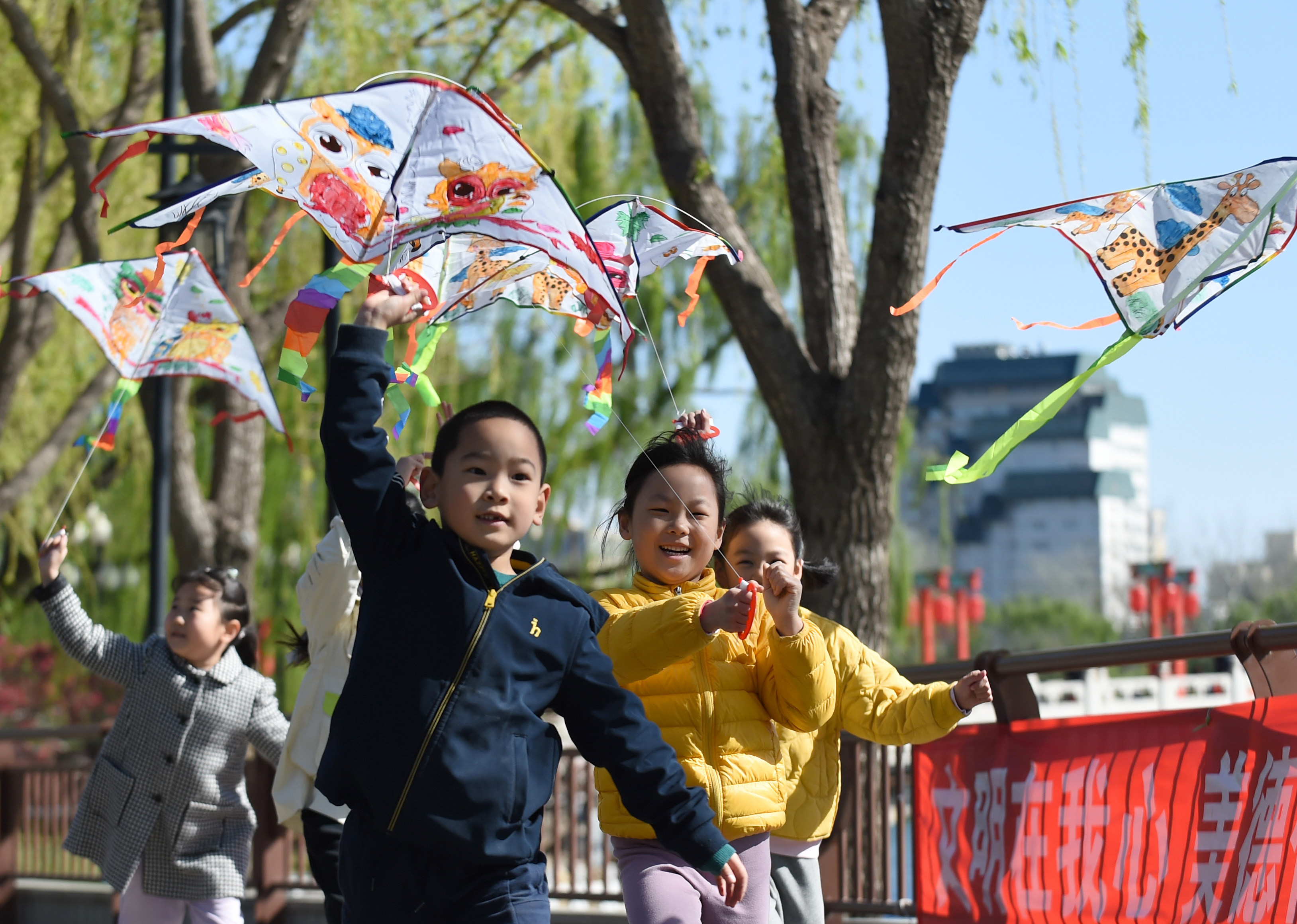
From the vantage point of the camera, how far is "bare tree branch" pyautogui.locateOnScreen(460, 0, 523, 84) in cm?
998

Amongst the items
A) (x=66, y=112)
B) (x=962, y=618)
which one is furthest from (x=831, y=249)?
(x=962, y=618)

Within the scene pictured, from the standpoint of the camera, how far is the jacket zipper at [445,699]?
2.64 m

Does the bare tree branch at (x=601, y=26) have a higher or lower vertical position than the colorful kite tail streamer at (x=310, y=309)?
higher

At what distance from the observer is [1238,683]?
23234 millimetres

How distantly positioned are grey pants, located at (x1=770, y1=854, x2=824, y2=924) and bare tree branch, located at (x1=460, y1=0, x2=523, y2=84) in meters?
7.44

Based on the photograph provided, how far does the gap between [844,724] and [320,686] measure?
177cm

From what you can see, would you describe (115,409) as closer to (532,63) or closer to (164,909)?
(164,909)

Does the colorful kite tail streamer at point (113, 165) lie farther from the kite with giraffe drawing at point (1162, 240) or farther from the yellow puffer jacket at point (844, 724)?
the yellow puffer jacket at point (844, 724)

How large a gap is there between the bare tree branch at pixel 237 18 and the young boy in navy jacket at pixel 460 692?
9.03m

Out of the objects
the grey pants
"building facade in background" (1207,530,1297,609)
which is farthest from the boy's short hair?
"building facade in background" (1207,530,1297,609)

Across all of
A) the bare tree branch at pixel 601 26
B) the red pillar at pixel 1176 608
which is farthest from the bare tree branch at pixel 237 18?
the red pillar at pixel 1176 608

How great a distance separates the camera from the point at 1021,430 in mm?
3322

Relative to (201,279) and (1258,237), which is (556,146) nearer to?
(201,279)

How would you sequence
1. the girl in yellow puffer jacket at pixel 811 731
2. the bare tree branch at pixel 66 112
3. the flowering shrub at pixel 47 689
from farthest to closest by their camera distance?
the flowering shrub at pixel 47 689 < the bare tree branch at pixel 66 112 < the girl in yellow puffer jacket at pixel 811 731
